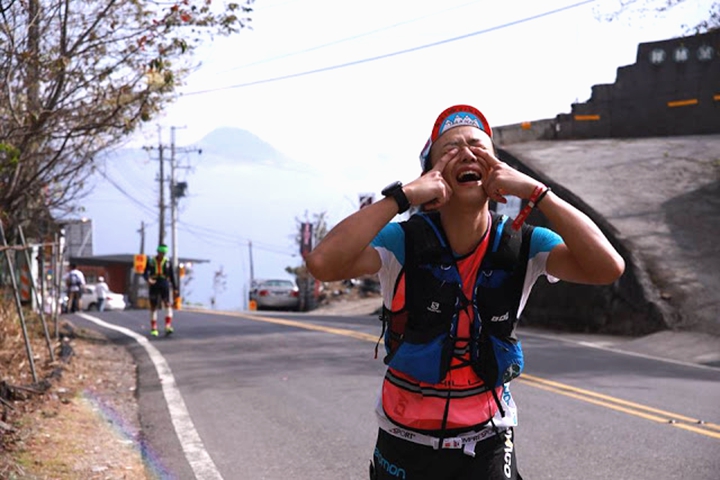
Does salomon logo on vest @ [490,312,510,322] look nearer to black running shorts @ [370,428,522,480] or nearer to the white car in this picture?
black running shorts @ [370,428,522,480]

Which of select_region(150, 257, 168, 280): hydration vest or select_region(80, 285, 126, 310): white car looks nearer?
select_region(150, 257, 168, 280): hydration vest

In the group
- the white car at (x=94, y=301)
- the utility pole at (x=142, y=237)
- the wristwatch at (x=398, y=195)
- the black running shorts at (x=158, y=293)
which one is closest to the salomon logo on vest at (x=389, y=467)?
the wristwatch at (x=398, y=195)

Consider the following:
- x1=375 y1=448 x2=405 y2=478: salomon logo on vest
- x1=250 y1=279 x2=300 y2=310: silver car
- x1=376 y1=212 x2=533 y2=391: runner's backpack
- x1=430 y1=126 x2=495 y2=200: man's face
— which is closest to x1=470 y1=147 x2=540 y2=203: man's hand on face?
x1=430 y1=126 x2=495 y2=200: man's face

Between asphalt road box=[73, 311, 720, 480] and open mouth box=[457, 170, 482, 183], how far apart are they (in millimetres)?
4263

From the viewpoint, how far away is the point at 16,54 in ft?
29.6

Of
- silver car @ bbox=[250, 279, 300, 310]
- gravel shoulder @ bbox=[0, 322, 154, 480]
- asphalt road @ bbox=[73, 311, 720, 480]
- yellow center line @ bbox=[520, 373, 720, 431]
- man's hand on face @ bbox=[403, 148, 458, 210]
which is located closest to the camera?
man's hand on face @ bbox=[403, 148, 458, 210]

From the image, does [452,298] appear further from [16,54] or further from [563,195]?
[563,195]

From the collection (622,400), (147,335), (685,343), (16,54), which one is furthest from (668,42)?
(16,54)

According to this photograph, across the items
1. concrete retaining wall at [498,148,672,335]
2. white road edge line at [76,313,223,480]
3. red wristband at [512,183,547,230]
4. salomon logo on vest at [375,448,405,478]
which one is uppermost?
red wristband at [512,183,547,230]

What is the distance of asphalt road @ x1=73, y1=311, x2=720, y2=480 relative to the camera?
281 inches

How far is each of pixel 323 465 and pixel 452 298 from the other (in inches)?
179

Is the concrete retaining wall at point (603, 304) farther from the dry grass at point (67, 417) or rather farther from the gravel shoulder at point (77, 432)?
the gravel shoulder at point (77, 432)

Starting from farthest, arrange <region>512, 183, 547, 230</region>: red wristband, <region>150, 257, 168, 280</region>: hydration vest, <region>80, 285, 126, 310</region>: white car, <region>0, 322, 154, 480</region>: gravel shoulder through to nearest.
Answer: <region>80, 285, 126, 310</region>: white car
<region>150, 257, 168, 280</region>: hydration vest
<region>0, 322, 154, 480</region>: gravel shoulder
<region>512, 183, 547, 230</region>: red wristband

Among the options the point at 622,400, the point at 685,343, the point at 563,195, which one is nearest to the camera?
the point at 622,400
